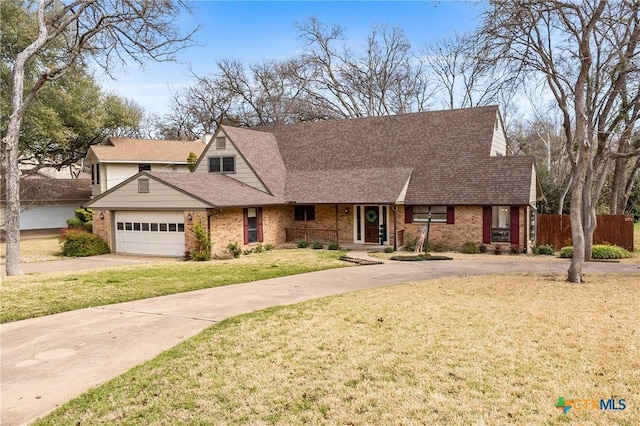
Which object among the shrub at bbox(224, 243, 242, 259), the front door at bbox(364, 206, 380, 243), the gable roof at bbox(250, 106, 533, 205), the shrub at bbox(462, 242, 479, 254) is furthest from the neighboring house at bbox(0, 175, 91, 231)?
the shrub at bbox(462, 242, 479, 254)

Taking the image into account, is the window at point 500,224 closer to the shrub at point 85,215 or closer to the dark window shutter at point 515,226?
the dark window shutter at point 515,226

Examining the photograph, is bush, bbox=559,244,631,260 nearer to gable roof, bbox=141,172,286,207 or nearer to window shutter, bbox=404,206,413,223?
window shutter, bbox=404,206,413,223

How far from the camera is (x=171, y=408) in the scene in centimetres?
516

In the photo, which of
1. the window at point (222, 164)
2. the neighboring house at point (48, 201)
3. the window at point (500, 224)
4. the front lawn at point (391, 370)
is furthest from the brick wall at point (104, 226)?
the window at point (500, 224)

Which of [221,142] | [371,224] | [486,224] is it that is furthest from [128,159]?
[486,224]

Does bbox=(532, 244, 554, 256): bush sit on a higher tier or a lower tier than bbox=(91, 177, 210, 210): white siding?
lower

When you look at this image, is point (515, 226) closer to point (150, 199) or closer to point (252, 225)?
point (252, 225)

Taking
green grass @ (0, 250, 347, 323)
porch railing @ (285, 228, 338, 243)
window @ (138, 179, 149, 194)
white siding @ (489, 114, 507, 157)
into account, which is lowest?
green grass @ (0, 250, 347, 323)

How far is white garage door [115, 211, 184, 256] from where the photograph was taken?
2120cm

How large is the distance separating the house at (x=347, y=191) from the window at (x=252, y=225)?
5cm

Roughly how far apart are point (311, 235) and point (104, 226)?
34.0 feet

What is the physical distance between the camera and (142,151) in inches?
1359

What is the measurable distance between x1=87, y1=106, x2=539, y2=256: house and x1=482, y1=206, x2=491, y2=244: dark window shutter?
1.7 inches

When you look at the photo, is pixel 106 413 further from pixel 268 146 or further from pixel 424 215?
pixel 268 146
